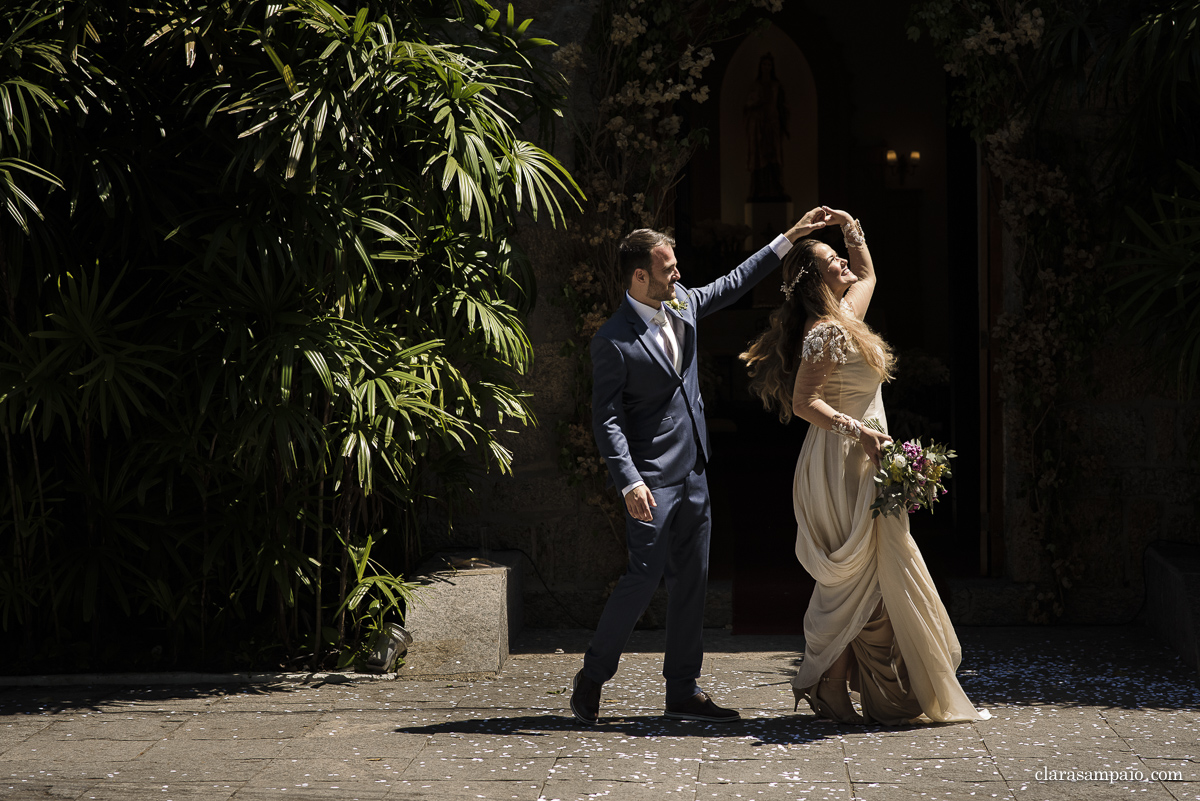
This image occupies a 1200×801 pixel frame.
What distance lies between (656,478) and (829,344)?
28.5 inches

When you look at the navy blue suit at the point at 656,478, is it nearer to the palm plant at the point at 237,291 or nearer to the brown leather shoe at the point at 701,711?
the brown leather shoe at the point at 701,711

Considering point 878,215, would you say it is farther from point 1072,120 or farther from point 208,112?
point 208,112

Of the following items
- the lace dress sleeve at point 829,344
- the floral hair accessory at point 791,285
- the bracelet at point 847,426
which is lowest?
the bracelet at point 847,426

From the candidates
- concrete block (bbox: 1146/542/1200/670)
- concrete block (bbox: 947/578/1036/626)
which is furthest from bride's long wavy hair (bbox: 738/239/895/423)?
concrete block (bbox: 947/578/1036/626)

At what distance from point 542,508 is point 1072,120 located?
10.1 ft

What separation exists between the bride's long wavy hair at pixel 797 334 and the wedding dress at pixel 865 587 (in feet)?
0.18

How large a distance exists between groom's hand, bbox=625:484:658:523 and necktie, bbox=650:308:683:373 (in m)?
0.49

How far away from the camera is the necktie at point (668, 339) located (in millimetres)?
3930

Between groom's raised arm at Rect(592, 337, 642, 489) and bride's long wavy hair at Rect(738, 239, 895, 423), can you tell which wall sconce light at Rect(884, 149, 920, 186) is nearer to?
bride's long wavy hair at Rect(738, 239, 895, 423)

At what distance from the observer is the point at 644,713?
408 cm

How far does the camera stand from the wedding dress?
377 cm

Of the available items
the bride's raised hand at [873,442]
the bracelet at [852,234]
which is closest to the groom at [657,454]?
the bracelet at [852,234]

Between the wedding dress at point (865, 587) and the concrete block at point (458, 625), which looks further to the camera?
the concrete block at point (458, 625)

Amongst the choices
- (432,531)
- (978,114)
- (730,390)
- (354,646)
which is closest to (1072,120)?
(978,114)
